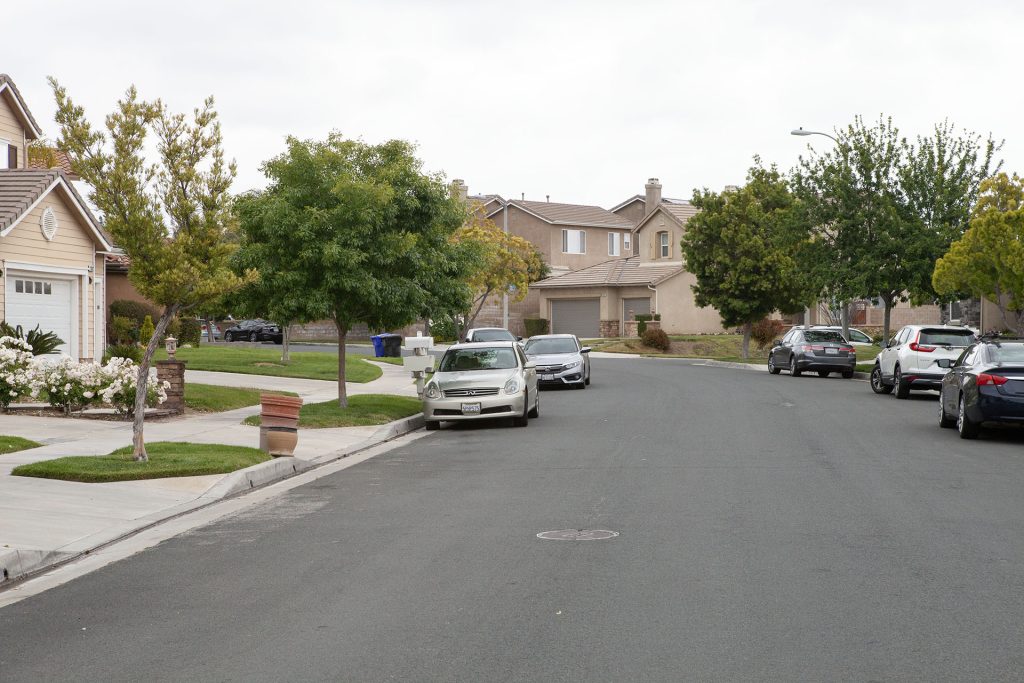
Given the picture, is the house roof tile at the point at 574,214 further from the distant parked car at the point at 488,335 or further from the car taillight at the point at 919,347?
the car taillight at the point at 919,347

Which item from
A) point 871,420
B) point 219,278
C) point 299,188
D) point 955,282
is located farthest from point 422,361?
point 955,282

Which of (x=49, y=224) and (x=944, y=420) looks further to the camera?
(x=49, y=224)

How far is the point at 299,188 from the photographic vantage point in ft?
65.8

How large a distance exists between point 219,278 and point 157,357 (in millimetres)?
20667

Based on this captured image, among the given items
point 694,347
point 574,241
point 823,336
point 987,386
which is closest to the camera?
point 987,386

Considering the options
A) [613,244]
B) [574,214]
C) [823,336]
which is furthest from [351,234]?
[613,244]

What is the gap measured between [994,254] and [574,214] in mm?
46378

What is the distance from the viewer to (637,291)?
63000 millimetres

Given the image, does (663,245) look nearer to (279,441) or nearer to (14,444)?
(279,441)

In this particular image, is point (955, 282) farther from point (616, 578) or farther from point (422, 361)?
point (616, 578)

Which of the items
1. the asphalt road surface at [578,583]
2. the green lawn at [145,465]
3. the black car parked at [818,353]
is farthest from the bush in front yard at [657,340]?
the green lawn at [145,465]

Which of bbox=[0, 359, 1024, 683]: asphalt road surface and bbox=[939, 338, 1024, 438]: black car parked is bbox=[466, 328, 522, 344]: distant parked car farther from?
bbox=[0, 359, 1024, 683]: asphalt road surface

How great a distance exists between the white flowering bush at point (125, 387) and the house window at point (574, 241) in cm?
5367

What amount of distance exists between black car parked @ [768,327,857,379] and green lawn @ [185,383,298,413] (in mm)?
16997
